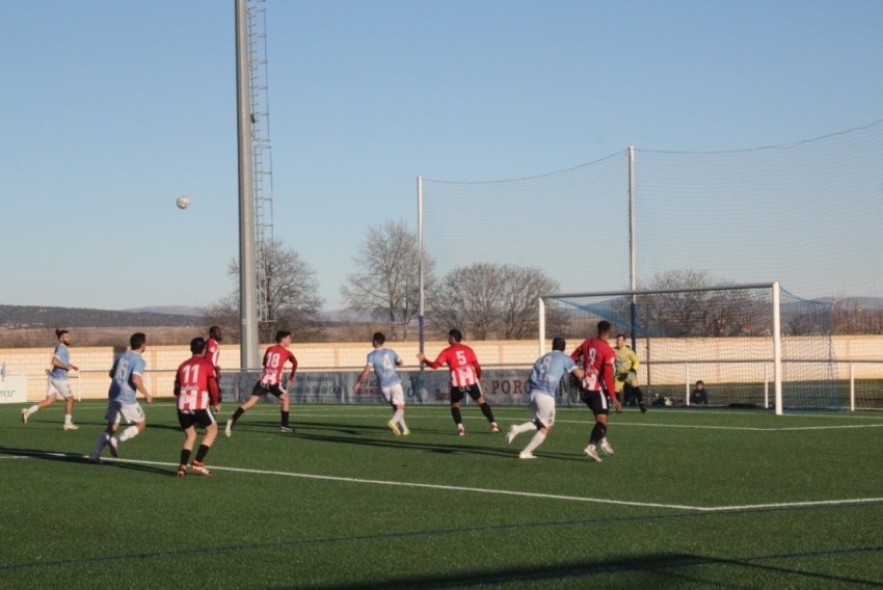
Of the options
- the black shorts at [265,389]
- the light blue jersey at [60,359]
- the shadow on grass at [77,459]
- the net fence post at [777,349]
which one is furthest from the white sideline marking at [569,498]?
the net fence post at [777,349]

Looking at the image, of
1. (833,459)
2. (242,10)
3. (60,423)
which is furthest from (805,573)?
(242,10)

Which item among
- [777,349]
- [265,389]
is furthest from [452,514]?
[777,349]

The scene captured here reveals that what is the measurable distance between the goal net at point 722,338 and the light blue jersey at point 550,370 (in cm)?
1253

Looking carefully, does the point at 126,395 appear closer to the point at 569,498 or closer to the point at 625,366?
the point at 569,498

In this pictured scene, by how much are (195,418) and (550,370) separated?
4.82 m

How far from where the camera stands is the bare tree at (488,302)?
183ft

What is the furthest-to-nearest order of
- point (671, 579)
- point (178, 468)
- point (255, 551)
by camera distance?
point (178, 468)
point (255, 551)
point (671, 579)

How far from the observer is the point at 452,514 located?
12.3 metres

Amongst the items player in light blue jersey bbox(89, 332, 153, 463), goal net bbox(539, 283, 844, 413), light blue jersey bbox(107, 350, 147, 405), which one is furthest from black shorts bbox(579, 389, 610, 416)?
goal net bbox(539, 283, 844, 413)

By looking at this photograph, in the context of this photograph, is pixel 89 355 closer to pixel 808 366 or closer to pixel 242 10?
pixel 242 10

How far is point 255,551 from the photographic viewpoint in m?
10.2

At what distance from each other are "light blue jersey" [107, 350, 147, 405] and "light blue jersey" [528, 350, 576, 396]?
18.2 feet

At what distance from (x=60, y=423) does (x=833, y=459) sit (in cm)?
1796

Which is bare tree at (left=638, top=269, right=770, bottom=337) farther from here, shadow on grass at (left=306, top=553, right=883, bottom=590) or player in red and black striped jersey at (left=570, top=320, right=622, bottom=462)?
shadow on grass at (left=306, top=553, right=883, bottom=590)
